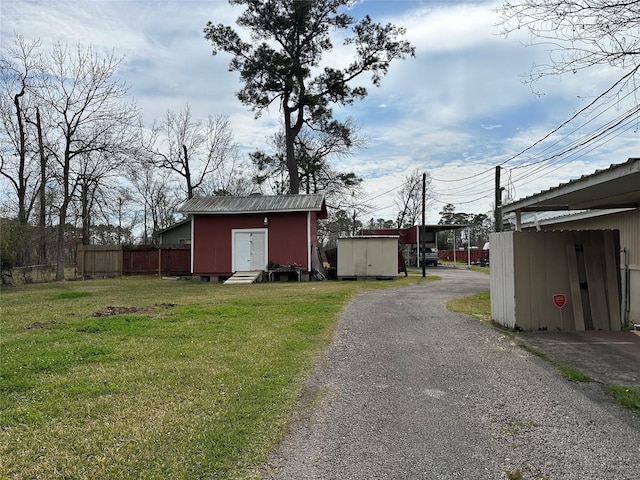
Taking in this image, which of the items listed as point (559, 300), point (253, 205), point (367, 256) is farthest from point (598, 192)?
point (253, 205)

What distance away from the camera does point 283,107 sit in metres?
27.4

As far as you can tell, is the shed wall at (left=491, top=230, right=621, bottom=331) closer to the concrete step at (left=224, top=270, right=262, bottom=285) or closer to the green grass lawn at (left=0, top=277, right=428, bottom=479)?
the green grass lawn at (left=0, top=277, right=428, bottom=479)

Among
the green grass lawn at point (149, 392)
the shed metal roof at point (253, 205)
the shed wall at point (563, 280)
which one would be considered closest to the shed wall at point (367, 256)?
the shed metal roof at point (253, 205)

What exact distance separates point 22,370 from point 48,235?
1968 centimetres

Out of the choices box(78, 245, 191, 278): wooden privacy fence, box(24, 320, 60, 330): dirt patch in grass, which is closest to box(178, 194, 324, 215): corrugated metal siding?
box(78, 245, 191, 278): wooden privacy fence

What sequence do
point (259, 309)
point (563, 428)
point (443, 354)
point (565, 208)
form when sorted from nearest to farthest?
point (563, 428), point (443, 354), point (565, 208), point (259, 309)

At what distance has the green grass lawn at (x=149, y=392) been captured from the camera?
2.83 metres

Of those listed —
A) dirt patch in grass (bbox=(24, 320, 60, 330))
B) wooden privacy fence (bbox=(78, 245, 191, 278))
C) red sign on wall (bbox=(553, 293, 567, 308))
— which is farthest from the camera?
wooden privacy fence (bbox=(78, 245, 191, 278))

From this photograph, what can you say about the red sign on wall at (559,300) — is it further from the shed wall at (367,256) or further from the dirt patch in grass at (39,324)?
the shed wall at (367,256)

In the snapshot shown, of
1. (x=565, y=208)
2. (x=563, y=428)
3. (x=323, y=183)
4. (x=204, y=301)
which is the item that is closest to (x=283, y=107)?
(x=323, y=183)

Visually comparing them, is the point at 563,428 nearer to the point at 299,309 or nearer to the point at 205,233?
the point at 299,309

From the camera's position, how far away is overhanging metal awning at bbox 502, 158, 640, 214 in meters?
5.34

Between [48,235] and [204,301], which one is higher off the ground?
[48,235]

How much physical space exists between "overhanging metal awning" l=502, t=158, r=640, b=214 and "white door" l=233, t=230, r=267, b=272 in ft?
40.3
